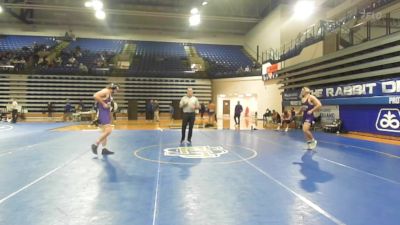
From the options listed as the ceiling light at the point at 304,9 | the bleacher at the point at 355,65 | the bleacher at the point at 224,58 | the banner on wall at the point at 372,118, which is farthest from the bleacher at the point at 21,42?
the banner on wall at the point at 372,118

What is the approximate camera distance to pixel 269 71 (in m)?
22.0

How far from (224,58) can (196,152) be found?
→ 2341 cm

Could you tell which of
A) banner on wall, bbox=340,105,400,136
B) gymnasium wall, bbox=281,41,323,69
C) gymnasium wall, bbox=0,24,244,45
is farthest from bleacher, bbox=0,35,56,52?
banner on wall, bbox=340,105,400,136

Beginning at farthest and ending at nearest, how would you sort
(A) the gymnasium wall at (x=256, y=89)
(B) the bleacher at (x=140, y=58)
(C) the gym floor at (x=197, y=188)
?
(B) the bleacher at (x=140, y=58) < (A) the gymnasium wall at (x=256, y=89) < (C) the gym floor at (x=197, y=188)

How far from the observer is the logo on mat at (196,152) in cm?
722

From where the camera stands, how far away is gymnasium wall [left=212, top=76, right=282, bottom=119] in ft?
71.3

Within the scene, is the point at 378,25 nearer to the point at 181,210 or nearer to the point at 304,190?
the point at 304,190

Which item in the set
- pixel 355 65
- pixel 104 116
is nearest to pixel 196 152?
pixel 104 116

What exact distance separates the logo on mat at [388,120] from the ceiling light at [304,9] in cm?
1251

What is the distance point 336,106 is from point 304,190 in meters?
11.6

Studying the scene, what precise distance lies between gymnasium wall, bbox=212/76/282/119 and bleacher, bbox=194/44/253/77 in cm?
95

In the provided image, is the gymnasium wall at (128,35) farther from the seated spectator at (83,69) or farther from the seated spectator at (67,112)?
the seated spectator at (67,112)

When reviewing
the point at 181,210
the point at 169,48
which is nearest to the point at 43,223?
the point at 181,210

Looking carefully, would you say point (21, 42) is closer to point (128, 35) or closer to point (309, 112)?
point (128, 35)
